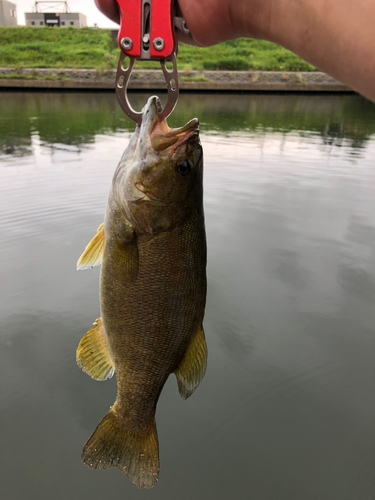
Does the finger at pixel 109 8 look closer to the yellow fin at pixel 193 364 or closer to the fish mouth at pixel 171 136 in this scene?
the fish mouth at pixel 171 136

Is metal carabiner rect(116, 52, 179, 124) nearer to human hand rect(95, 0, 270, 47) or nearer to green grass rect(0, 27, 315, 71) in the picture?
human hand rect(95, 0, 270, 47)

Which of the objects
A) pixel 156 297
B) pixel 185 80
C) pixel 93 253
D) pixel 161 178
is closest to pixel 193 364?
pixel 156 297

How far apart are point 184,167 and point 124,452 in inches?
46.1

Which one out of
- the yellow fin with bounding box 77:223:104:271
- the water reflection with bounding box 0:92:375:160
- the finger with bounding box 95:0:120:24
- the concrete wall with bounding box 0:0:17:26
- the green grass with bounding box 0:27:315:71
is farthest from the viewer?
the concrete wall with bounding box 0:0:17:26

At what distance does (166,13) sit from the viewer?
1364 mm

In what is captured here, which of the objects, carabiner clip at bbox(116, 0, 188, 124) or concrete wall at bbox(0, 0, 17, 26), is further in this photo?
concrete wall at bbox(0, 0, 17, 26)

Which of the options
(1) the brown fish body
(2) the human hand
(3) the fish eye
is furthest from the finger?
(1) the brown fish body

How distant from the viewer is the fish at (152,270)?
154 centimetres

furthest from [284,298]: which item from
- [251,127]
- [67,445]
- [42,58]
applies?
[42,58]

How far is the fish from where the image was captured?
5.04 feet

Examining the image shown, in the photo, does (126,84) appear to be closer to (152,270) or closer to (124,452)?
(152,270)

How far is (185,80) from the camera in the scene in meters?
28.8

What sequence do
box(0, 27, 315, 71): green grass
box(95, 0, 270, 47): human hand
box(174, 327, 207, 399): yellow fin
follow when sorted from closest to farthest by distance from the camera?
box(95, 0, 270, 47): human hand → box(174, 327, 207, 399): yellow fin → box(0, 27, 315, 71): green grass

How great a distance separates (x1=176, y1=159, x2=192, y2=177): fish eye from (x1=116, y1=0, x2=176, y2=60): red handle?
36 cm
